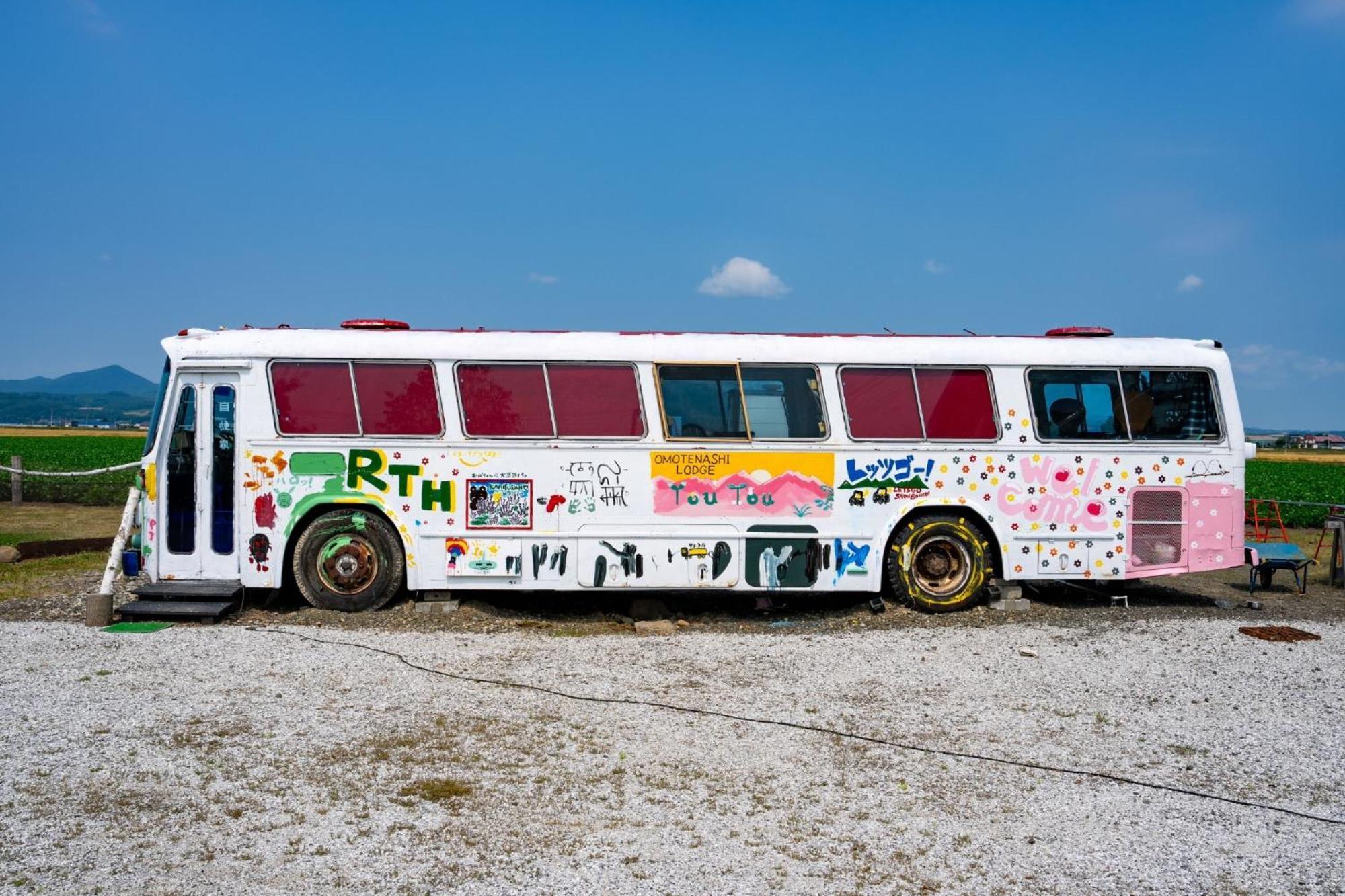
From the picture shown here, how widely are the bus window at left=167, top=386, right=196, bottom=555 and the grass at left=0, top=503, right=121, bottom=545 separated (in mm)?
8488

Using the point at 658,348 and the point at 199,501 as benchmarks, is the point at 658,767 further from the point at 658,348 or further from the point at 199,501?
the point at 199,501

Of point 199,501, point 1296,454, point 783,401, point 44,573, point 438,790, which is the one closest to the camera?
point 438,790

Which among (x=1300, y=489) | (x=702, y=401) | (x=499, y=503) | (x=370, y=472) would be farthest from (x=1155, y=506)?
(x=1300, y=489)

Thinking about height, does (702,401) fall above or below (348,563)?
above

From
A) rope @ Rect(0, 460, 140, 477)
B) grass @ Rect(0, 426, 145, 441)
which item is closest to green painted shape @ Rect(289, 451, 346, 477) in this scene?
rope @ Rect(0, 460, 140, 477)

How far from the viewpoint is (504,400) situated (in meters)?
10.3

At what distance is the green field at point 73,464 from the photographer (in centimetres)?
2661

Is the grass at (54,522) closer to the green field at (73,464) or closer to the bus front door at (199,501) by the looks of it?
the green field at (73,464)

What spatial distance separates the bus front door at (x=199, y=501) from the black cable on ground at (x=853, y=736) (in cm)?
211

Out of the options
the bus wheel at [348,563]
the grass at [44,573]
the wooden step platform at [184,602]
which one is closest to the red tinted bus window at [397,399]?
the bus wheel at [348,563]

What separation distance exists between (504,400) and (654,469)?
1.78m

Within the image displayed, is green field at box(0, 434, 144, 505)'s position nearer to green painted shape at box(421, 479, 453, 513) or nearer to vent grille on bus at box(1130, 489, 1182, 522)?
green painted shape at box(421, 479, 453, 513)

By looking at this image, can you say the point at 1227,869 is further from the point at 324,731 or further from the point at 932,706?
the point at 324,731

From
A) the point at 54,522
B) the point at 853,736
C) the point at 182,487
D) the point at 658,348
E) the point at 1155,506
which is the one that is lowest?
the point at 853,736
